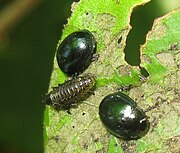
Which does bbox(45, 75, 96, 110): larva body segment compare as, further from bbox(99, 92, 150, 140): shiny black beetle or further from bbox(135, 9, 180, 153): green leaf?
bbox(135, 9, 180, 153): green leaf

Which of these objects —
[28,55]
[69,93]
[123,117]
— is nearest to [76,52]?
[69,93]

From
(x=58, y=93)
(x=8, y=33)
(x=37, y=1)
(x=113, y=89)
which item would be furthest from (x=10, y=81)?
(x=113, y=89)

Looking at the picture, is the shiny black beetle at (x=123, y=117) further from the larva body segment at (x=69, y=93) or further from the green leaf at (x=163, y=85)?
the larva body segment at (x=69, y=93)

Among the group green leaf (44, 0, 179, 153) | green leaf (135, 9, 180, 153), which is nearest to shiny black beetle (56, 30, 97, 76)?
green leaf (44, 0, 179, 153)

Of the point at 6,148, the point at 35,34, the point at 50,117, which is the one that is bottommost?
the point at 6,148

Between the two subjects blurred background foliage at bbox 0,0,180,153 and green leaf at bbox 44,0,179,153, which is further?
blurred background foliage at bbox 0,0,180,153

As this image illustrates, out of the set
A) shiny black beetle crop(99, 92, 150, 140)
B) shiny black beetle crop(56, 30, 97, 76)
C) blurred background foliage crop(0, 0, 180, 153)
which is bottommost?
blurred background foliage crop(0, 0, 180, 153)

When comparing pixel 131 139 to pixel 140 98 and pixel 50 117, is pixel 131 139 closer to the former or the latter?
pixel 140 98
